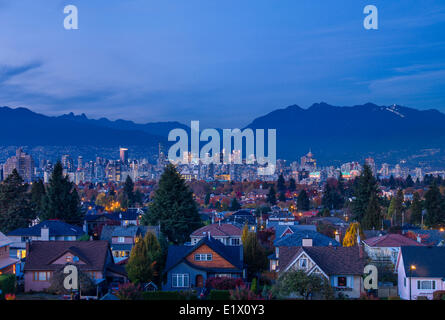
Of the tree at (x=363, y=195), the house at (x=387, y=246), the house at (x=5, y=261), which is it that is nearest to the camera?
the house at (x=5, y=261)

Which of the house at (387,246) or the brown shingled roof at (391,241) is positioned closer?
the house at (387,246)

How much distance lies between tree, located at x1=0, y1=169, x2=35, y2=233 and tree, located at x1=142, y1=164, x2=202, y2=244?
1081cm

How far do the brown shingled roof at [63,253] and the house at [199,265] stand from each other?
126 inches

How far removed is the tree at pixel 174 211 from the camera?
36.7 metres

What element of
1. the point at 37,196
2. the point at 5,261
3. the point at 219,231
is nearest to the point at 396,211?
the point at 219,231

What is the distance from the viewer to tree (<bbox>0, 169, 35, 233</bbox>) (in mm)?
40188

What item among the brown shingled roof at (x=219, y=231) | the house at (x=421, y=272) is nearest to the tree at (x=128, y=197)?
the brown shingled roof at (x=219, y=231)

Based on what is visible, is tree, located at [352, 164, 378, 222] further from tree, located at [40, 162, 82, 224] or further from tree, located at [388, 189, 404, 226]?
tree, located at [40, 162, 82, 224]

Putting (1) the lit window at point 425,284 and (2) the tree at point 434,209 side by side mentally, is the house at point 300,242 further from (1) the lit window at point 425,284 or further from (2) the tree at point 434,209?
(2) the tree at point 434,209

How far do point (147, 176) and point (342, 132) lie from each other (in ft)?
185

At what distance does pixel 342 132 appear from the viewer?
Result: 11025 cm

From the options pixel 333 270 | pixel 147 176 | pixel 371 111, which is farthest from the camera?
pixel 147 176
